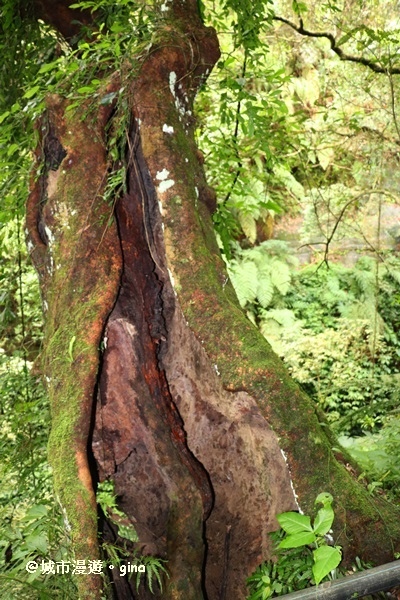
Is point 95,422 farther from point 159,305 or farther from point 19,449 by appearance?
point 19,449

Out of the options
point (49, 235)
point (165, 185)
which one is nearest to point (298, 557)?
point (165, 185)

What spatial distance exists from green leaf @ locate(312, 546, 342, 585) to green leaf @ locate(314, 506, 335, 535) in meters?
0.12

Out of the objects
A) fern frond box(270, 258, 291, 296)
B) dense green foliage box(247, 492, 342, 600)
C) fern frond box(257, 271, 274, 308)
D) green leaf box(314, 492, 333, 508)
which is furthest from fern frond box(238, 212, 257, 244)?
green leaf box(314, 492, 333, 508)

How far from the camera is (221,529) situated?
301 centimetres

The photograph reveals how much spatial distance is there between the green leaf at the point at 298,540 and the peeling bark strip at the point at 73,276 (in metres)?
0.73

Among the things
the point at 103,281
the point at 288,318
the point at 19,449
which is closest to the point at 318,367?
the point at 288,318

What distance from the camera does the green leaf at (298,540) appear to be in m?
2.25

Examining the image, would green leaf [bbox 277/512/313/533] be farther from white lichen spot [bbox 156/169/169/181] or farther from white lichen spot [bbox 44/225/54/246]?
white lichen spot [bbox 44/225/54/246]

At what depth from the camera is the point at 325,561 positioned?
2113mm

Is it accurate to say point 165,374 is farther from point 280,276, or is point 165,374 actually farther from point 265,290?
point 280,276

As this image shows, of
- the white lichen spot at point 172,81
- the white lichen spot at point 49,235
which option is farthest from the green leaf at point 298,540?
the white lichen spot at point 172,81

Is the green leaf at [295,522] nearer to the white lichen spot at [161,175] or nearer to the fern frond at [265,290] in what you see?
the white lichen spot at [161,175]

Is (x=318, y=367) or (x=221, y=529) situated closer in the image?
(x=221, y=529)

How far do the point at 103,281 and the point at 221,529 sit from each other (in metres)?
1.38
